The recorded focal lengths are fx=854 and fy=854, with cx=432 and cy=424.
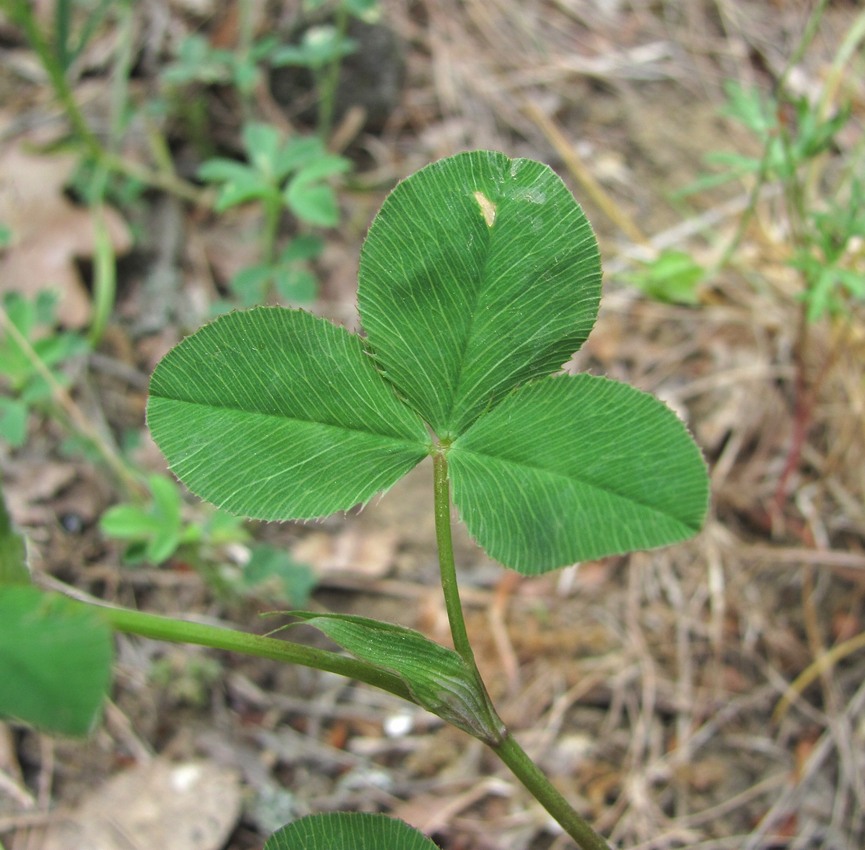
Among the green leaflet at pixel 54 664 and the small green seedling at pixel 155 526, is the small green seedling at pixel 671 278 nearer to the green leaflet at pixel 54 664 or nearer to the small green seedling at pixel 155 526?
the small green seedling at pixel 155 526

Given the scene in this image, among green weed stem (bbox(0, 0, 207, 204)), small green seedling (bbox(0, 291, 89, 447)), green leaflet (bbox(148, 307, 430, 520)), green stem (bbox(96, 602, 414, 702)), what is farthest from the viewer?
green weed stem (bbox(0, 0, 207, 204))

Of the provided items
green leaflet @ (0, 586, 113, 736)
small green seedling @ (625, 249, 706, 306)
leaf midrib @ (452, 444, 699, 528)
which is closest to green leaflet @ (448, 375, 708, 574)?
leaf midrib @ (452, 444, 699, 528)

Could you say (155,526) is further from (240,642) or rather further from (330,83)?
(330,83)

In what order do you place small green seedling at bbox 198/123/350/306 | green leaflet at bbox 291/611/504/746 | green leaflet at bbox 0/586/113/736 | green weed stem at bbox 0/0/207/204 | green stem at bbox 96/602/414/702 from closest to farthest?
green leaflet at bbox 0/586/113/736 → green stem at bbox 96/602/414/702 → green leaflet at bbox 291/611/504/746 → small green seedling at bbox 198/123/350/306 → green weed stem at bbox 0/0/207/204

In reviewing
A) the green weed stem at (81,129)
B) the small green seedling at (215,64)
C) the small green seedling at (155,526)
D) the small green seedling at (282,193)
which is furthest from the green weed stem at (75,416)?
the small green seedling at (215,64)

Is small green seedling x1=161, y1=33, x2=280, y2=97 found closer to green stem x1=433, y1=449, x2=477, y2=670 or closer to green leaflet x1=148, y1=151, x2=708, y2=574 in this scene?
green leaflet x1=148, y1=151, x2=708, y2=574

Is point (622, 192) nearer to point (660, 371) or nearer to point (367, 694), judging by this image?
point (660, 371)

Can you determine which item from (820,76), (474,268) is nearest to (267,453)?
(474,268)
